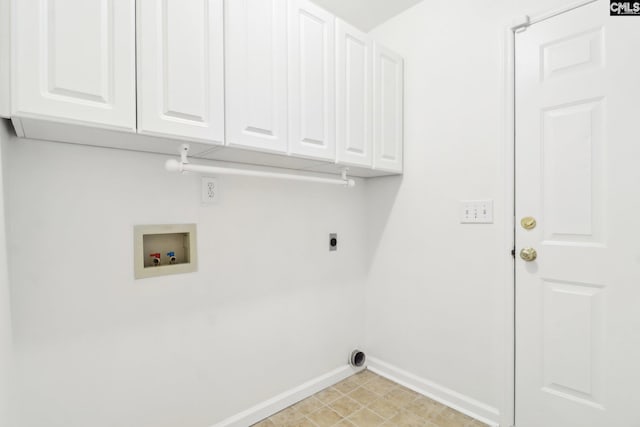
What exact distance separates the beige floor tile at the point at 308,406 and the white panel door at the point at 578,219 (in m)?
1.06

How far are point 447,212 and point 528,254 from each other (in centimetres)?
47

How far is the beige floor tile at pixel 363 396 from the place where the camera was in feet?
6.10

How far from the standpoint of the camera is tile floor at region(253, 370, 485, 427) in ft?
5.47

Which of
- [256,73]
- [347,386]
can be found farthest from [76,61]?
[347,386]

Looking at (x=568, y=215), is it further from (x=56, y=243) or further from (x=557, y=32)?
(x=56, y=243)

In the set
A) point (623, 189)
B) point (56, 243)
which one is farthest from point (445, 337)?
point (56, 243)

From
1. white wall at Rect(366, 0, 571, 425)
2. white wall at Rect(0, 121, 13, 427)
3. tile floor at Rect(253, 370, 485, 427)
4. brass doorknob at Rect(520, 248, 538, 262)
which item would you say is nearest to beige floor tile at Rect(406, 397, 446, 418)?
tile floor at Rect(253, 370, 485, 427)

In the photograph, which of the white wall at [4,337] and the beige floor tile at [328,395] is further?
the beige floor tile at [328,395]

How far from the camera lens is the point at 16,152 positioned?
1106mm

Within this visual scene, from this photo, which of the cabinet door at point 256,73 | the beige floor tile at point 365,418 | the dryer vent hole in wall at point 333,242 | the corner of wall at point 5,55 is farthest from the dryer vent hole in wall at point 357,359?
the corner of wall at point 5,55

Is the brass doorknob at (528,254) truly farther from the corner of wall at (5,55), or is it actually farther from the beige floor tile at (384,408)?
the corner of wall at (5,55)

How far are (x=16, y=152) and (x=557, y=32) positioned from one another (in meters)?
2.31

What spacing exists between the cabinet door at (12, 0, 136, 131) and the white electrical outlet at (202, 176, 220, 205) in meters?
0.51

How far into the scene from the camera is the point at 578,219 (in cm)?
140
